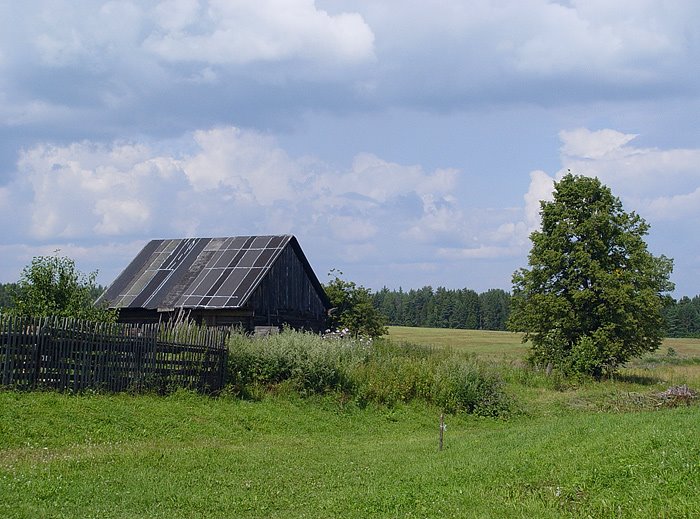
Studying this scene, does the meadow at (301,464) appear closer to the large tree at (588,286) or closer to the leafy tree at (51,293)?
the leafy tree at (51,293)

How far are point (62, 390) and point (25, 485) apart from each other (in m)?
8.12

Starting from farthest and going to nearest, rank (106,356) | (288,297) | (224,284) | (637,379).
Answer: (637,379) < (288,297) < (224,284) < (106,356)

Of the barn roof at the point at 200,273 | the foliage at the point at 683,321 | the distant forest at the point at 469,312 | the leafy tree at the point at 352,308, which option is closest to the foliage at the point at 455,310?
the distant forest at the point at 469,312

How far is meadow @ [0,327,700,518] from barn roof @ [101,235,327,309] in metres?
12.8

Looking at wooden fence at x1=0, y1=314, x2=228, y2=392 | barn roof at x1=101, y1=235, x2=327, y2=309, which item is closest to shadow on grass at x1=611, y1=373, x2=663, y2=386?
barn roof at x1=101, y1=235, x2=327, y2=309

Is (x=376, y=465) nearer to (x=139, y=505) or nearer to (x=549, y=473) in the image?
(x=549, y=473)

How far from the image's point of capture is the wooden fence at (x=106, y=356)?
1759 cm

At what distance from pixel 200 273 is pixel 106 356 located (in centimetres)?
1625

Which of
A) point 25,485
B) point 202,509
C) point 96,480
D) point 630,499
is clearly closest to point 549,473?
point 630,499

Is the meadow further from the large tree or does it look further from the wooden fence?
the large tree

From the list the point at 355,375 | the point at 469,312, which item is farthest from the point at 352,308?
the point at 469,312

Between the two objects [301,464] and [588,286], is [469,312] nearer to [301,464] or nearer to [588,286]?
[588,286]

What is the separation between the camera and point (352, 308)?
4450 centimetres

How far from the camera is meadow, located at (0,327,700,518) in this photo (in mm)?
9719
